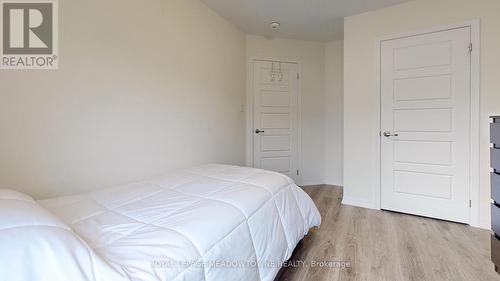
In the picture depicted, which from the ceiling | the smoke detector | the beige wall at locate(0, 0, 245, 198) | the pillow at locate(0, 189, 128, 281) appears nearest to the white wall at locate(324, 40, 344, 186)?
the ceiling

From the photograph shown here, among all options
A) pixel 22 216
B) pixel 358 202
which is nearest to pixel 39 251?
pixel 22 216

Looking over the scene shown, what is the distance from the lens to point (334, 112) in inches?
163

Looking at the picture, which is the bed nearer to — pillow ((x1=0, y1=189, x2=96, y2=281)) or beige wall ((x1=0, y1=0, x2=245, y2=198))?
pillow ((x1=0, y1=189, x2=96, y2=281))

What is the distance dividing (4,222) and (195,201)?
751 millimetres

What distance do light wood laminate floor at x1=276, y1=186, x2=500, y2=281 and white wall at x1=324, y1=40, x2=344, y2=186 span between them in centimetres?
145

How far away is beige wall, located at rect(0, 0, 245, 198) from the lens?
1457mm

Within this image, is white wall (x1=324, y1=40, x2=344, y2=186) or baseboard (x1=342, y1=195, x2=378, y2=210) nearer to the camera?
baseboard (x1=342, y1=195, x2=378, y2=210)

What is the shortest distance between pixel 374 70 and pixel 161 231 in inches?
116

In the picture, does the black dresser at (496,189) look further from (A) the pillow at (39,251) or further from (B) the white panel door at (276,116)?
(B) the white panel door at (276,116)

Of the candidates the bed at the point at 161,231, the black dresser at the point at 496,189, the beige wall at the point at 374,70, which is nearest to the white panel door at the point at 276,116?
the beige wall at the point at 374,70

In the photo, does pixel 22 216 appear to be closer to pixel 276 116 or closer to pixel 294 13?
pixel 294 13

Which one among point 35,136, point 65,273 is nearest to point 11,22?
point 35,136

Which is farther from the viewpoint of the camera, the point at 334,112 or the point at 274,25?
the point at 334,112

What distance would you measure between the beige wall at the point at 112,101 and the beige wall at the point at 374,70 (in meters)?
1.76
